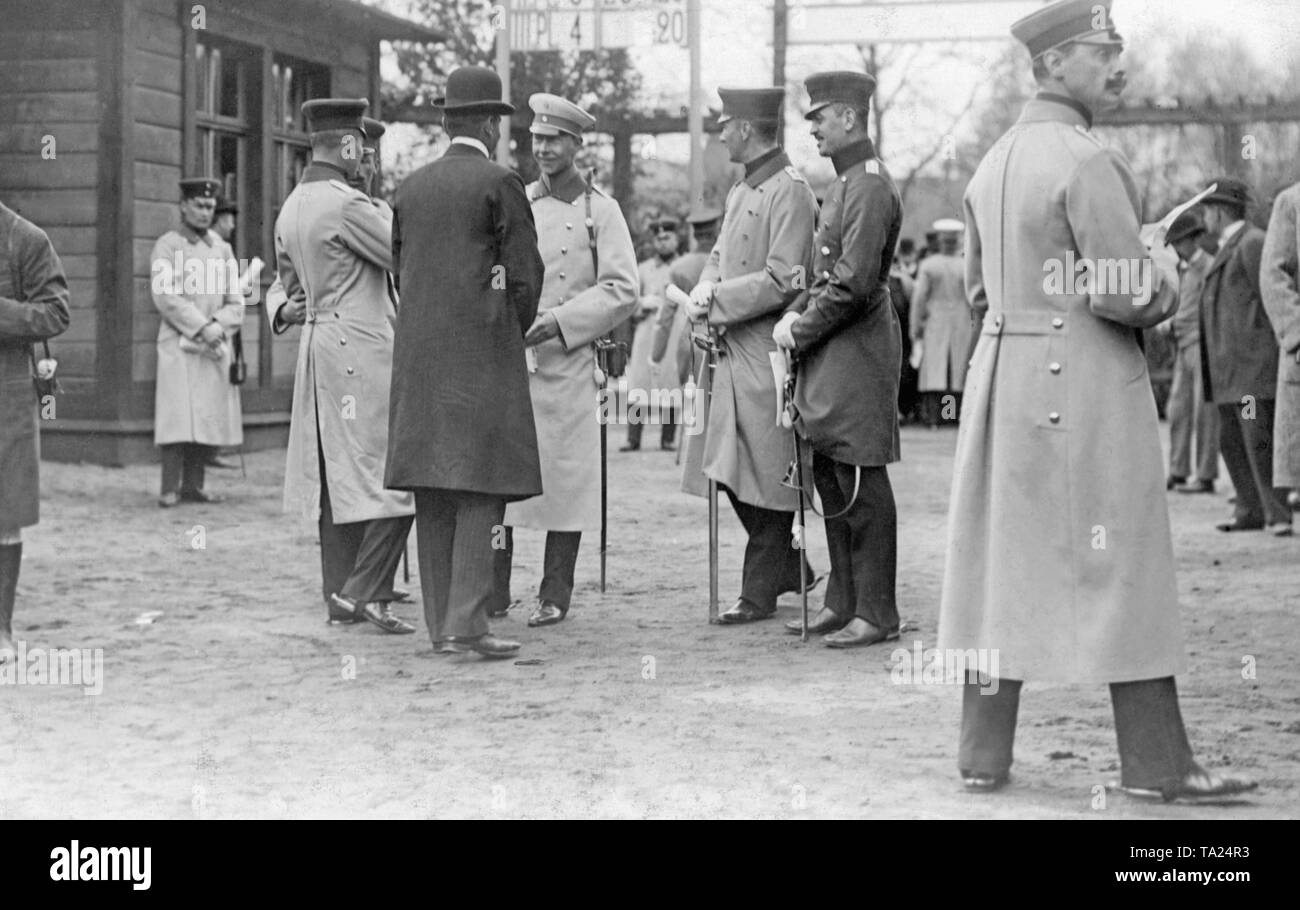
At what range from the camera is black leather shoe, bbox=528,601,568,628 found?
8.09 meters

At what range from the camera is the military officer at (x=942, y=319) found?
2027 cm

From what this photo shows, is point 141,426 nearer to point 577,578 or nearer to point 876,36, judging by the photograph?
point 577,578

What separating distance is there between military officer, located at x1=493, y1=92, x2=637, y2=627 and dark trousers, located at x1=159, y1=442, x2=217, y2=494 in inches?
207

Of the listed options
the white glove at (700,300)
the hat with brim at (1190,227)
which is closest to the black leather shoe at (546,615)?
the white glove at (700,300)

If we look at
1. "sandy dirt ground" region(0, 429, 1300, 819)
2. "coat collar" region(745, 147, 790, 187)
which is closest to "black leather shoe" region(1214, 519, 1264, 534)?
"sandy dirt ground" region(0, 429, 1300, 819)

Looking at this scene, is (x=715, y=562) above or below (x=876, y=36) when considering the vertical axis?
below

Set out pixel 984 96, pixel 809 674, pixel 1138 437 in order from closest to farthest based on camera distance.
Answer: pixel 1138 437 < pixel 809 674 < pixel 984 96

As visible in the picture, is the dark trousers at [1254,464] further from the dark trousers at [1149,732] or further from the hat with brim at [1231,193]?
the dark trousers at [1149,732]

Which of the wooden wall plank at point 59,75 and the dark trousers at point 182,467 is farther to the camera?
the wooden wall plank at point 59,75

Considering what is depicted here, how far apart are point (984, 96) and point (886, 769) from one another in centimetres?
2926

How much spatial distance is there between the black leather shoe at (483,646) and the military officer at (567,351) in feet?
2.53

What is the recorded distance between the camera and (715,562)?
26.5 feet

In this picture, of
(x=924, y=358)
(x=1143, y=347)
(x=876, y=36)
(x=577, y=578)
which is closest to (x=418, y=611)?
(x=577, y=578)

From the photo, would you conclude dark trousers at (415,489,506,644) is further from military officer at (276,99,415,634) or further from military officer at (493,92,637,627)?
military officer at (493,92,637,627)
